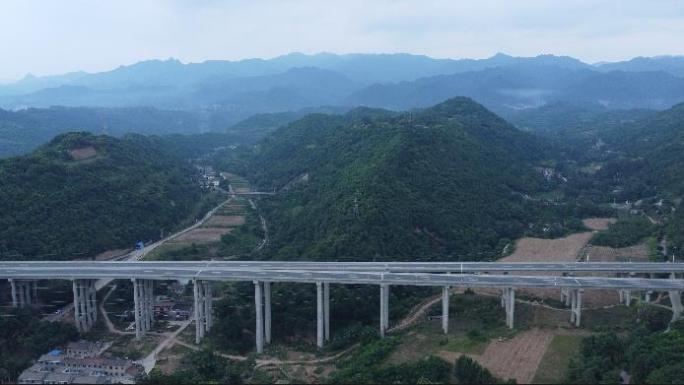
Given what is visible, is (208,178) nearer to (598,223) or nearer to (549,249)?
(549,249)

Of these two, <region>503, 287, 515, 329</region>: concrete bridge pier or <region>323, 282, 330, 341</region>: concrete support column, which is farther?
<region>323, 282, 330, 341</region>: concrete support column

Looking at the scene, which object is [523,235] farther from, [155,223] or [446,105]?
[446,105]

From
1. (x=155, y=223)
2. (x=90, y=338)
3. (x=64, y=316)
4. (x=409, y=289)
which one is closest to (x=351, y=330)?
(x=409, y=289)

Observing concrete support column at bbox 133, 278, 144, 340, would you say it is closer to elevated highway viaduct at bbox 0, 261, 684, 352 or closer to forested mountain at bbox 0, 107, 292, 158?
elevated highway viaduct at bbox 0, 261, 684, 352

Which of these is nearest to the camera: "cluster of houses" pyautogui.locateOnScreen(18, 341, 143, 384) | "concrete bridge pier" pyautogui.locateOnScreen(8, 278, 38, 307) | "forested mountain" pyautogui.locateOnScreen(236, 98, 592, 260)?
"cluster of houses" pyautogui.locateOnScreen(18, 341, 143, 384)

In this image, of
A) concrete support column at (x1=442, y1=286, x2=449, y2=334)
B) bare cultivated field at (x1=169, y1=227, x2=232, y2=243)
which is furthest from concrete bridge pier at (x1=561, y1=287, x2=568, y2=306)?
bare cultivated field at (x1=169, y1=227, x2=232, y2=243)

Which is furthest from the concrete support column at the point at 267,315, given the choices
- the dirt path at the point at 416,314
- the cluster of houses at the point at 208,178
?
the cluster of houses at the point at 208,178

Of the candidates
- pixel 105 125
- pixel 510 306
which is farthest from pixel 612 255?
pixel 105 125
